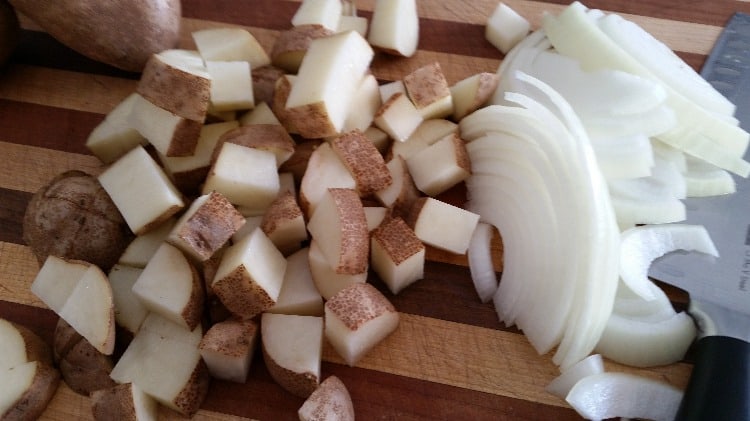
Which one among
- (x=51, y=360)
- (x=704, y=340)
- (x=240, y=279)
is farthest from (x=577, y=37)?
(x=51, y=360)

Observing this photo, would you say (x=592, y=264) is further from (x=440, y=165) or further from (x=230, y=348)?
(x=230, y=348)

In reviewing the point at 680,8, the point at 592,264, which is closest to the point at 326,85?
the point at 592,264

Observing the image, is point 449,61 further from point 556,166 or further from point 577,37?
point 556,166

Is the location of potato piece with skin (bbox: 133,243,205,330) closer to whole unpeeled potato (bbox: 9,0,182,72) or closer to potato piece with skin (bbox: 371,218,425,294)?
potato piece with skin (bbox: 371,218,425,294)

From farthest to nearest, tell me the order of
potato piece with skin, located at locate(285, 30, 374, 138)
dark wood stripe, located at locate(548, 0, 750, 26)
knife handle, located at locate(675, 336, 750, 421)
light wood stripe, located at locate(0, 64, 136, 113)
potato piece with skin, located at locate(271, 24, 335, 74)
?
dark wood stripe, located at locate(548, 0, 750, 26) → light wood stripe, located at locate(0, 64, 136, 113) → potato piece with skin, located at locate(271, 24, 335, 74) → potato piece with skin, located at locate(285, 30, 374, 138) → knife handle, located at locate(675, 336, 750, 421)

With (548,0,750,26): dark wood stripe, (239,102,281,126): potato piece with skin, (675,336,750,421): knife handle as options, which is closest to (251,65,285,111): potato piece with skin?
(239,102,281,126): potato piece with skin

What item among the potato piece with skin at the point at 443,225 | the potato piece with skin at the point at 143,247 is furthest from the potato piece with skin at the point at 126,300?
the potato piece with skin at the point at 443,225
